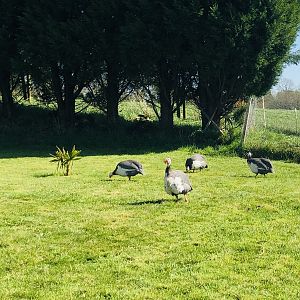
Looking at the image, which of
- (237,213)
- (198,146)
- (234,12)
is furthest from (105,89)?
(237,213)

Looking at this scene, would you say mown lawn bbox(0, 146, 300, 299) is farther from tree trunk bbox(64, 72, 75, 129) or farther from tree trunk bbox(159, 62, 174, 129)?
tree trunk bbox(64, 72, 75, 129)

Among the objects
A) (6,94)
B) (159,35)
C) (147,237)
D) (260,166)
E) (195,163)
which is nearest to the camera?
(147,237)

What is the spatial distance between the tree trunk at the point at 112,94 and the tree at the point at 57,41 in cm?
130

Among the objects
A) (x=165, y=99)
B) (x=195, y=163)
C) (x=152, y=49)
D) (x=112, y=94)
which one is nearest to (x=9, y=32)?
(x=112, y=94)

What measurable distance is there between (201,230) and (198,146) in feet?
48.5

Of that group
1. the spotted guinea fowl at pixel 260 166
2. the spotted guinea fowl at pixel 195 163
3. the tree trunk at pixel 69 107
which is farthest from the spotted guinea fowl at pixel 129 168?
the tree trunk at pixel 69 107

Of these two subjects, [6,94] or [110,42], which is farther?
[6,94]

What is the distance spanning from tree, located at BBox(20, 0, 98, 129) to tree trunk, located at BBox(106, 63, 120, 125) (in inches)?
51.1

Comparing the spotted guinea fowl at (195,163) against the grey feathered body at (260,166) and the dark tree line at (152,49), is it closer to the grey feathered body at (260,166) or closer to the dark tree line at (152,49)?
the grey feathered body at (260,166)

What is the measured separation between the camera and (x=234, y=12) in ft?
70.9

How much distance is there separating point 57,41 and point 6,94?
Result: 7568 millimetres

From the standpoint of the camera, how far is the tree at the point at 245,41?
21.6 meters

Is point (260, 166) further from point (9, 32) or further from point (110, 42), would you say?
point (9, 32)

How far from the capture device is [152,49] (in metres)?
23.2
